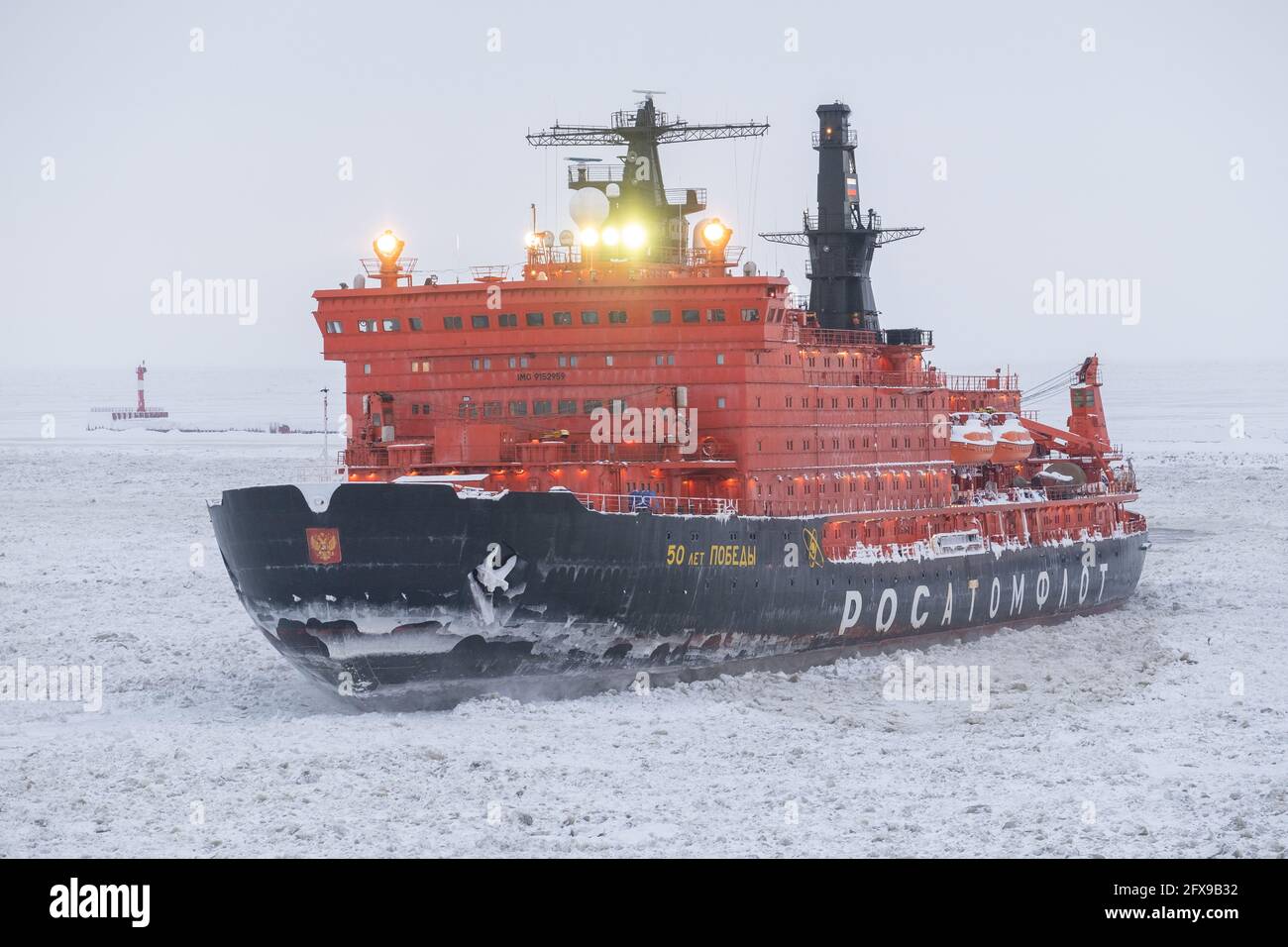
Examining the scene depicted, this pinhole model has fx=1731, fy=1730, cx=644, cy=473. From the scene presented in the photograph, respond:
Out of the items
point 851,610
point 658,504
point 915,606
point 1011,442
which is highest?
point 1011,442

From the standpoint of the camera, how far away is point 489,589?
27.5 metres

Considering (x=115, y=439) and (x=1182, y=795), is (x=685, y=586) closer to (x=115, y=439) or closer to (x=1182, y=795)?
(x=1182, y=795)

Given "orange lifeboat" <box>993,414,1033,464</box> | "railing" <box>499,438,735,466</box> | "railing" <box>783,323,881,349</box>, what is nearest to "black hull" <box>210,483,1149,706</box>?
"railing" <box>499,438,735,466</box>

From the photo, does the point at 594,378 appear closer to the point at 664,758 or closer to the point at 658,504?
the point at 658,504

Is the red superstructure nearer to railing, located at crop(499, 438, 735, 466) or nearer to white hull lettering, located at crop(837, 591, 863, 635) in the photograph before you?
railing, located at crop(499, 438, 735, 466)

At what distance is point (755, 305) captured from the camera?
33.2 metres

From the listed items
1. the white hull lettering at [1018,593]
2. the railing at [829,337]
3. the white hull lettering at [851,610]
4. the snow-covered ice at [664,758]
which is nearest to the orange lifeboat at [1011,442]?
the white hull lettering at [1018,593]

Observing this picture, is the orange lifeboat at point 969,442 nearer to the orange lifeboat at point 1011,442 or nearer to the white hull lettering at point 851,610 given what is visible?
the orange lifeboat at point 1011,442

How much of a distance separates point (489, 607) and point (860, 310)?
20.7m

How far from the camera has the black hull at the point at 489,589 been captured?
27281 millimetres

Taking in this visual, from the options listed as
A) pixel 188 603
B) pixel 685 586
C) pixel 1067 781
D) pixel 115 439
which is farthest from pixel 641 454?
pixel 115 439

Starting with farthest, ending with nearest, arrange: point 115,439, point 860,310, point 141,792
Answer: point 115,439
point 860,310
point 141,792

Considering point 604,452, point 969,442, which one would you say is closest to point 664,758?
point 604,452

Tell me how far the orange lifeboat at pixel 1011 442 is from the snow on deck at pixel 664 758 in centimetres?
581
